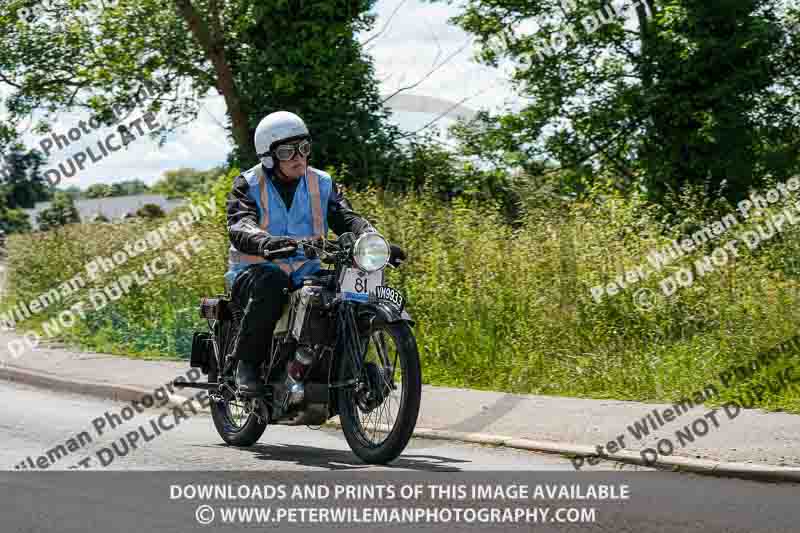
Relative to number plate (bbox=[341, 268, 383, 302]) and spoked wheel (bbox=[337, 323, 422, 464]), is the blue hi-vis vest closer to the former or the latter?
number plate (bbox=[341, 268, 383, 302])

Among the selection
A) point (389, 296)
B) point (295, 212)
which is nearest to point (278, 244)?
point (295, 212)

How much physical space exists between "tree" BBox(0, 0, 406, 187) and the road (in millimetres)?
16226

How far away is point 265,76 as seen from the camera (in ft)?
85.5

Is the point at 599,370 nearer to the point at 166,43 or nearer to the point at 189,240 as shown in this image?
the point at 189,240

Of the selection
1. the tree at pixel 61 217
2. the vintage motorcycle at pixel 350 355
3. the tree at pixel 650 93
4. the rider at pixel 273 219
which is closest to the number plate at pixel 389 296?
the vintage motorcycle at pixel 350 355

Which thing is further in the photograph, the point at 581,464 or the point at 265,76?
the point at 265,76

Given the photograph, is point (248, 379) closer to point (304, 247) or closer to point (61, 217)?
point (304, 247)

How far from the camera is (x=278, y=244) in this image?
7750mm

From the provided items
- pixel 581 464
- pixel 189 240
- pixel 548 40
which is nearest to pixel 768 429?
pixel 581 464

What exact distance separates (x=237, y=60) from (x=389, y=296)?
1981 centimetres

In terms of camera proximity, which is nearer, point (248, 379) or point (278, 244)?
point (278, 244)

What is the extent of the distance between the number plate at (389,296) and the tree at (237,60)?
17732mm

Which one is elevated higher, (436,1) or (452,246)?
(436,1)

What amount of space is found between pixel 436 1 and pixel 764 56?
8.00 metres
